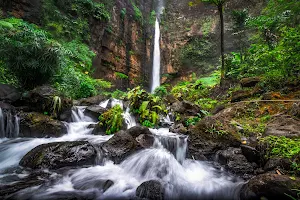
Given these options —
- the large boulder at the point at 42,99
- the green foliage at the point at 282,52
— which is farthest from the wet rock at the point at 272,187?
the large boulder at the point at 42,99

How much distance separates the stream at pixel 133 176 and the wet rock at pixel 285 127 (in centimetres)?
138

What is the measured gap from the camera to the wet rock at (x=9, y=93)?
5974 millimetres

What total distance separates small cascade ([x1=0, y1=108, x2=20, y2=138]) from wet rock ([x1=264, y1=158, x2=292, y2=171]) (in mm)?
6199

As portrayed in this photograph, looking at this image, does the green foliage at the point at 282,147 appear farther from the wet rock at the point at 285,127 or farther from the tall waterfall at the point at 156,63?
the tall waterfall at the point at 156,63

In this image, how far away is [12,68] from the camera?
6352 mm

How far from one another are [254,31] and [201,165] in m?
16.1

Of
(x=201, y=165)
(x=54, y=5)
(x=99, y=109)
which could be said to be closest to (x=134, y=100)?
(x=99, y=109)

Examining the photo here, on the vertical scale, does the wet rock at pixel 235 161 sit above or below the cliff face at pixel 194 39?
below

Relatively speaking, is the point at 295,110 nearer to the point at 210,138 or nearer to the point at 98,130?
the point at 210,138

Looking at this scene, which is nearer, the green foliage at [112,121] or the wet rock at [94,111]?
the green foliage at [112,121]

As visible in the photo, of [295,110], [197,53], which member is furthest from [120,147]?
[197,53]

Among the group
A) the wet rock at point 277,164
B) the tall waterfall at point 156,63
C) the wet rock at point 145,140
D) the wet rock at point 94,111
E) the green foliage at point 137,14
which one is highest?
the green foliage at point 137,14

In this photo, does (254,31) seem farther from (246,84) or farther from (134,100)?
(134,100)

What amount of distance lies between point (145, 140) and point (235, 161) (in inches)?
86.3
